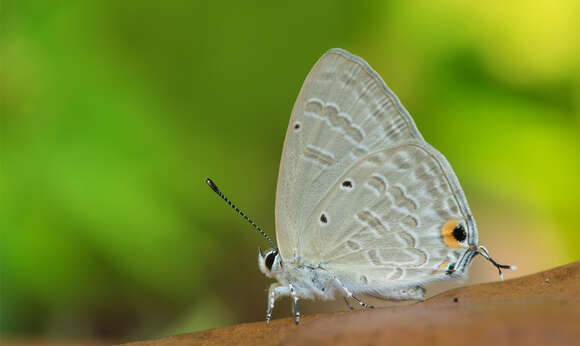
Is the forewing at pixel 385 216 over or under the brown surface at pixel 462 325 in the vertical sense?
under

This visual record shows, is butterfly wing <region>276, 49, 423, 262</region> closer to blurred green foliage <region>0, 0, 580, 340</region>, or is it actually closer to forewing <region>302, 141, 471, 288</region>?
forewing <region>302, 141, 471, 288</region>

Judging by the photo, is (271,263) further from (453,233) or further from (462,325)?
(462,325)

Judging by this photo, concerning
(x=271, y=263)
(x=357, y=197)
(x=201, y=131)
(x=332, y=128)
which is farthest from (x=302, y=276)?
(x=201, y=131)

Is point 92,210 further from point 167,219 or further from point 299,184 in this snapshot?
point 299,184

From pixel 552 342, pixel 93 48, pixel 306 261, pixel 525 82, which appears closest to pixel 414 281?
pixel 306 261

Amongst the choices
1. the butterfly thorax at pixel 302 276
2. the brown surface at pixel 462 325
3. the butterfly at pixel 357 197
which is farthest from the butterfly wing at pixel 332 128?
the brown surface at pixel 462 325

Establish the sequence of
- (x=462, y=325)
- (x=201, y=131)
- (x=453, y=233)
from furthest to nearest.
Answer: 1. (x=201, y=131)
2. (x=453, y=233)
3. (x=462, y=325)

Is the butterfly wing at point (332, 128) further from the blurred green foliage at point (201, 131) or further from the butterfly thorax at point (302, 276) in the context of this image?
the blurred green foliage at point (201, 131)
